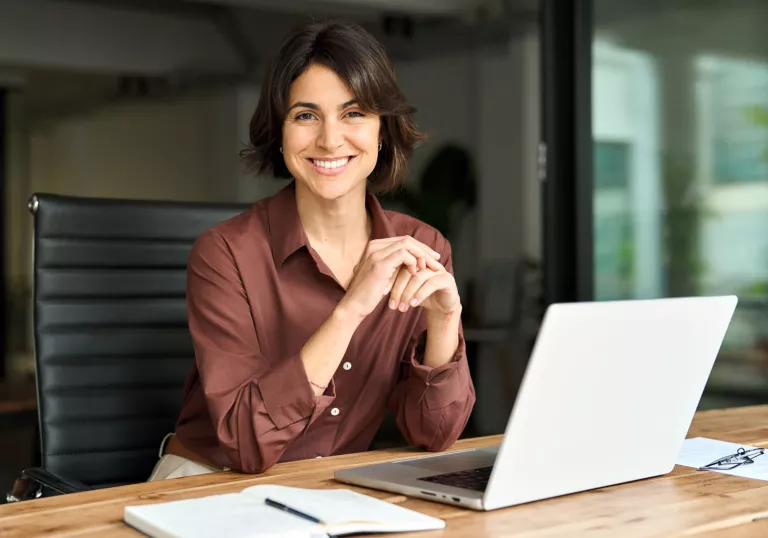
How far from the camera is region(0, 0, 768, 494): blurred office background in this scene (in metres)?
3.64

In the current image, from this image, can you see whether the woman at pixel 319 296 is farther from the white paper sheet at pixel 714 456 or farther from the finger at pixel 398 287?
the white paper sheet at pixel 714 456

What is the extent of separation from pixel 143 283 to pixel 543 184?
2302 mm

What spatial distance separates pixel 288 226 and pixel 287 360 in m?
0.34

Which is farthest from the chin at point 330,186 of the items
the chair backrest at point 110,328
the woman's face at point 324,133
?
the chair backrest at point 110,328

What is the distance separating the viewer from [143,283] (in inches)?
79.7

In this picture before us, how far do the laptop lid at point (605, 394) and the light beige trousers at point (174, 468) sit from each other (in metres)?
0.65

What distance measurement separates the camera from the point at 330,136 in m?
1.69

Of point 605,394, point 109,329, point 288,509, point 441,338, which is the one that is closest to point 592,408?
point 605,394

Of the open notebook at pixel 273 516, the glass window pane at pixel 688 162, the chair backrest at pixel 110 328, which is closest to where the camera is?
the open notebook at pixel 273 516

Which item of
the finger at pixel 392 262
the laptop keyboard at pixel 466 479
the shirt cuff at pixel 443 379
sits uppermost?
the finger at pixel 392 262

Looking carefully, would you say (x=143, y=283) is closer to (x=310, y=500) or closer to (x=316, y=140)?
(x=316, y=140)

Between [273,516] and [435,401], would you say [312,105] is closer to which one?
[435,401]

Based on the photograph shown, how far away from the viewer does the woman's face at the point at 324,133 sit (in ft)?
5.62

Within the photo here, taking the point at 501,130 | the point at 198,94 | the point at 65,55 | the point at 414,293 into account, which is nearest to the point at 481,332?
the point at 501,130
